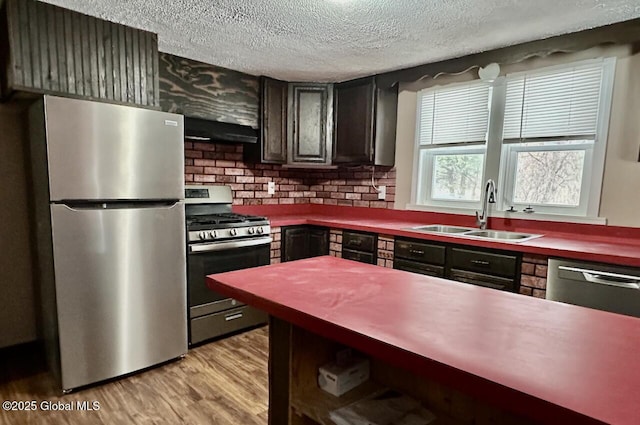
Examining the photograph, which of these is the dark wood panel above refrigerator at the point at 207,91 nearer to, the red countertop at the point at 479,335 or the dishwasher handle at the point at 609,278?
the red countertop at the point at 479,335

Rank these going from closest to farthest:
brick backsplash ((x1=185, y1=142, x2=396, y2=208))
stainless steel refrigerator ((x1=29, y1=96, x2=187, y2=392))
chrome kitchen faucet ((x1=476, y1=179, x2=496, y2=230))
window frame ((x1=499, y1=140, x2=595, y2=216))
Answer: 1. stainless steel refrigerator ((x1=29, y1=96, x2=187, y2=392))
2. window frame ((x1=499, y1=140, x2=595, y2=216))
3. chrome kitchen faucet ((x1=476, y1=179, x2=496, y2=230))
4. brick backsplash ((x1=185, y1=142, x2=396, y2=208))

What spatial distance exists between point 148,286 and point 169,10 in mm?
1671

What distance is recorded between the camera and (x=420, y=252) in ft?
8.66

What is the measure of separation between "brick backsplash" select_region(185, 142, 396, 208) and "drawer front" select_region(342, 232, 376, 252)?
24.8 inches

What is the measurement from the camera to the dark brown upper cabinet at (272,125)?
11.1ft

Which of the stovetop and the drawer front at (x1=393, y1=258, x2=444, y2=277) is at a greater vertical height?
the stovetop

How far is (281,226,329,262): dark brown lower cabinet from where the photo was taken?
329 centimetres

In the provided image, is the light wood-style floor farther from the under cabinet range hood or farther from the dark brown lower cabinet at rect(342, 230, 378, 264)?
the under cabinet range hood

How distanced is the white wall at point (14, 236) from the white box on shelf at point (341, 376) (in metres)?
2.43

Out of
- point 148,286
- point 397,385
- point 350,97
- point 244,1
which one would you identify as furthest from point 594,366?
point 350,97

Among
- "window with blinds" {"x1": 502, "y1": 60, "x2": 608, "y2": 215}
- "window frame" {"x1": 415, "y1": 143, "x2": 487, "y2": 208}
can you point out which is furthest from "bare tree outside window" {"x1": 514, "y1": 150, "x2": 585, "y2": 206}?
"window frame" {"x1": 415, "y1": 143, "x2": 487, "y2": 208}

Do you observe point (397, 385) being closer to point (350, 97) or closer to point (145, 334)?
point (145, 334)

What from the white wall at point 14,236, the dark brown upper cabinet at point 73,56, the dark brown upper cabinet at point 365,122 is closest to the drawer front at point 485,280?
the dark brown upper cabinet at point 365,122

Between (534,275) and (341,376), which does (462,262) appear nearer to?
(534,275)
